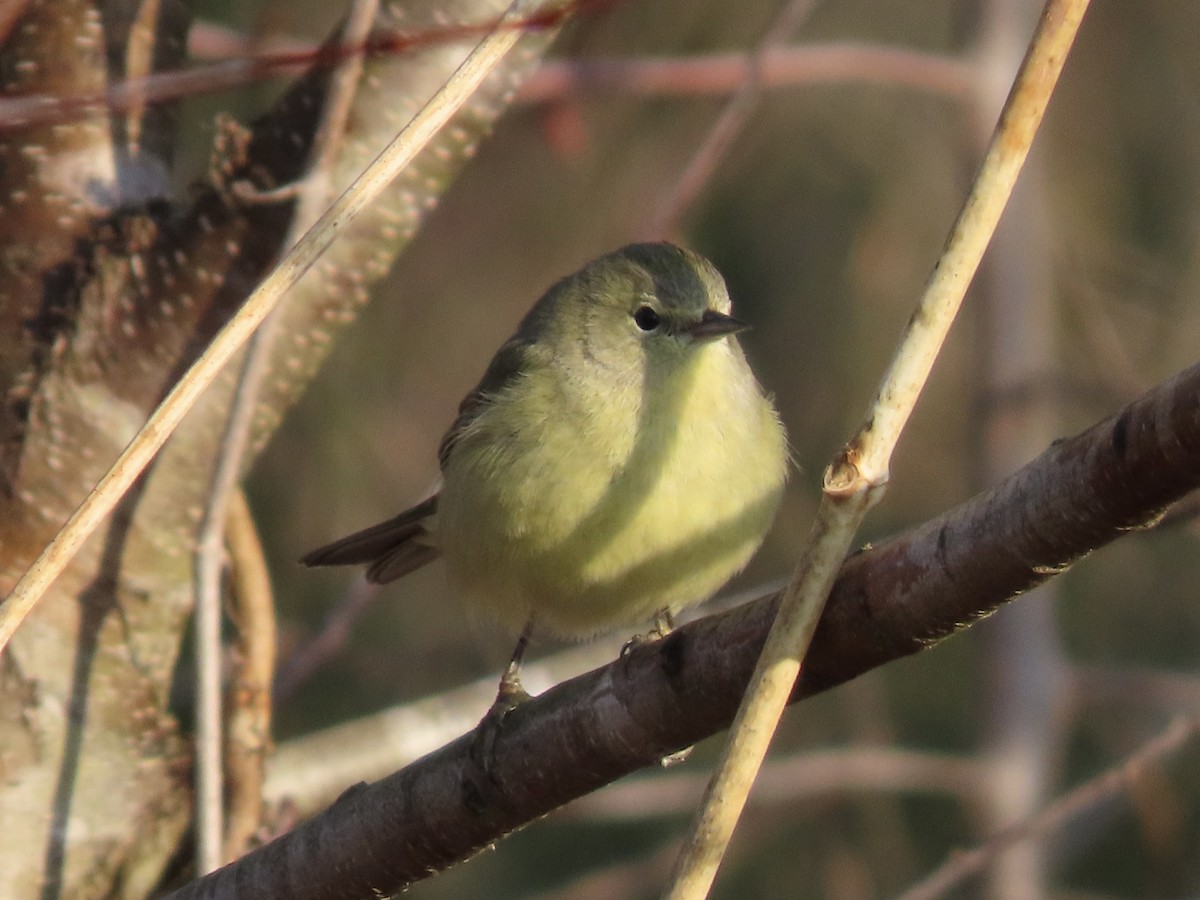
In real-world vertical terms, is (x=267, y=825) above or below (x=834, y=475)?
below

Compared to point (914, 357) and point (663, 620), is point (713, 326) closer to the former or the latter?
point (663, 620)

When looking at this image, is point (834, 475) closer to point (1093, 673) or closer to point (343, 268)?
point (343, 268)

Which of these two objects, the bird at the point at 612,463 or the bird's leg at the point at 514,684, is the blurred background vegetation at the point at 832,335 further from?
the bird at the point at 612,463

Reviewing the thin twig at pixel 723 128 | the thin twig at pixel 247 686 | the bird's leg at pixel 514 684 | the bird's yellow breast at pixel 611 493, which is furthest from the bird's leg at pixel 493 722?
the thin twig at pixel 723 128

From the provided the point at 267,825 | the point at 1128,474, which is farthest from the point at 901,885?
the point at 1128,474

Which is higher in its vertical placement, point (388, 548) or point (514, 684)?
point (388, 548)

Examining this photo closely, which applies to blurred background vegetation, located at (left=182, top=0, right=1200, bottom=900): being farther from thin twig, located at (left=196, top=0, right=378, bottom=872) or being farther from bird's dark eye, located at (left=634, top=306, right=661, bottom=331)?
thin twig, located at (left=196, top=0, right=378, bottom=872)

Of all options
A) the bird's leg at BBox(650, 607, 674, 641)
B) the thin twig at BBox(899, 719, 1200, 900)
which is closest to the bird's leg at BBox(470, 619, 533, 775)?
the bird's leg at BBox(650, 607, 674, 641)

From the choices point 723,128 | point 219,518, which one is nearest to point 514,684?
point 219,518
